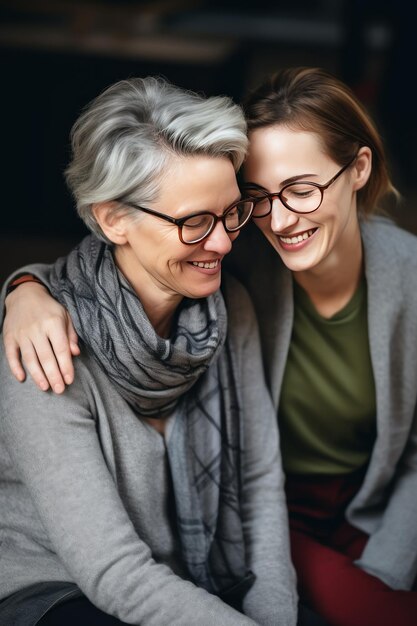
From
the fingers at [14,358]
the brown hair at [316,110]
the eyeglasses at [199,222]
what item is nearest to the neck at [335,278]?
the brown hair at [316,110]

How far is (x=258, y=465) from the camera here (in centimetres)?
175

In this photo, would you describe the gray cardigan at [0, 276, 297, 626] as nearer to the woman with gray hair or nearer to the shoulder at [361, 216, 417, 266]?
the woman with gray hair

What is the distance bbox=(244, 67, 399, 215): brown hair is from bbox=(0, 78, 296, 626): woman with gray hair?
18cm

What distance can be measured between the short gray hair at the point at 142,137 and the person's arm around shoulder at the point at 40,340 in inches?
8.4

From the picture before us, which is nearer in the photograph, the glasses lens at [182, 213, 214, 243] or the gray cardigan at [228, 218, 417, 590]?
the glasses lens at [182, 213, 214, 243]

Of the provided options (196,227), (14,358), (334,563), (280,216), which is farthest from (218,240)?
(334,563)

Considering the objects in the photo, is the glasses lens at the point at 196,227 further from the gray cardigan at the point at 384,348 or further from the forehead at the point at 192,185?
the gray cardigan at the point at 384,348

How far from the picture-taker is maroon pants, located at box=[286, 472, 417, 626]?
5.57 ft

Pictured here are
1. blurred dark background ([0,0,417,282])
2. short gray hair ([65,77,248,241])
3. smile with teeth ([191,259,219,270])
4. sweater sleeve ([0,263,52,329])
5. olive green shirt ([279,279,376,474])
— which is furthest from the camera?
blurred dark background ([0,0,417,282])

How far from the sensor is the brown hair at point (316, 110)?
1.57 meters

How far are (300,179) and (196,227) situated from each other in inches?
10.7

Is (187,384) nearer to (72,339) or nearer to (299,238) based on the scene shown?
(72,339)

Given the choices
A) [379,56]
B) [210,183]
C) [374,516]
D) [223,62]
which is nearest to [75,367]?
[210,183]

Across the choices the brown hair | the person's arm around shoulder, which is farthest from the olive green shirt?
the person's arm around shoulder
